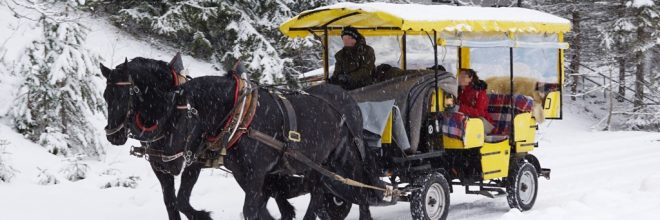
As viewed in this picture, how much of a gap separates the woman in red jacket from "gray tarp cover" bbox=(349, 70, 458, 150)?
0.62m

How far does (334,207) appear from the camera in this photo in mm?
9039

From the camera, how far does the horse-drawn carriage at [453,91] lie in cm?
858

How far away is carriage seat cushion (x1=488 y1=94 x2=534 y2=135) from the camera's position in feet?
32.5

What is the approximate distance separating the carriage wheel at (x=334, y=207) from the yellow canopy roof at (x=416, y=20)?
6.44ft

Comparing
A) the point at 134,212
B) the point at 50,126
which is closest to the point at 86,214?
the point at 134,212

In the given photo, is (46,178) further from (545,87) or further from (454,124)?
(545,87)

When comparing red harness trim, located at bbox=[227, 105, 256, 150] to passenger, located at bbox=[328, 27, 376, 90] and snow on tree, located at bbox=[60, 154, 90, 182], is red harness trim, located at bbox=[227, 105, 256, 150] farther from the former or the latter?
snow on tree, located at bbox=[60, 154, 90, 182]

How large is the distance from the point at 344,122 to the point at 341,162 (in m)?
0.49

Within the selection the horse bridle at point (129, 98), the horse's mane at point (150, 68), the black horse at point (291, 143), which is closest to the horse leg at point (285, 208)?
the black horse at point (291, 143)

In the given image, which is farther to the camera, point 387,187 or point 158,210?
point 158,210

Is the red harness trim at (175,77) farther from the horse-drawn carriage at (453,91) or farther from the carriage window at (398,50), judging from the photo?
the carriage window at (398,50)

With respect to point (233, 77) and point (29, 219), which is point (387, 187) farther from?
point (29, 219)

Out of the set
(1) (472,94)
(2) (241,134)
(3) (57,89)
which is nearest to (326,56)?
(1) (472,94)

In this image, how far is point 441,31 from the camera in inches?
331
